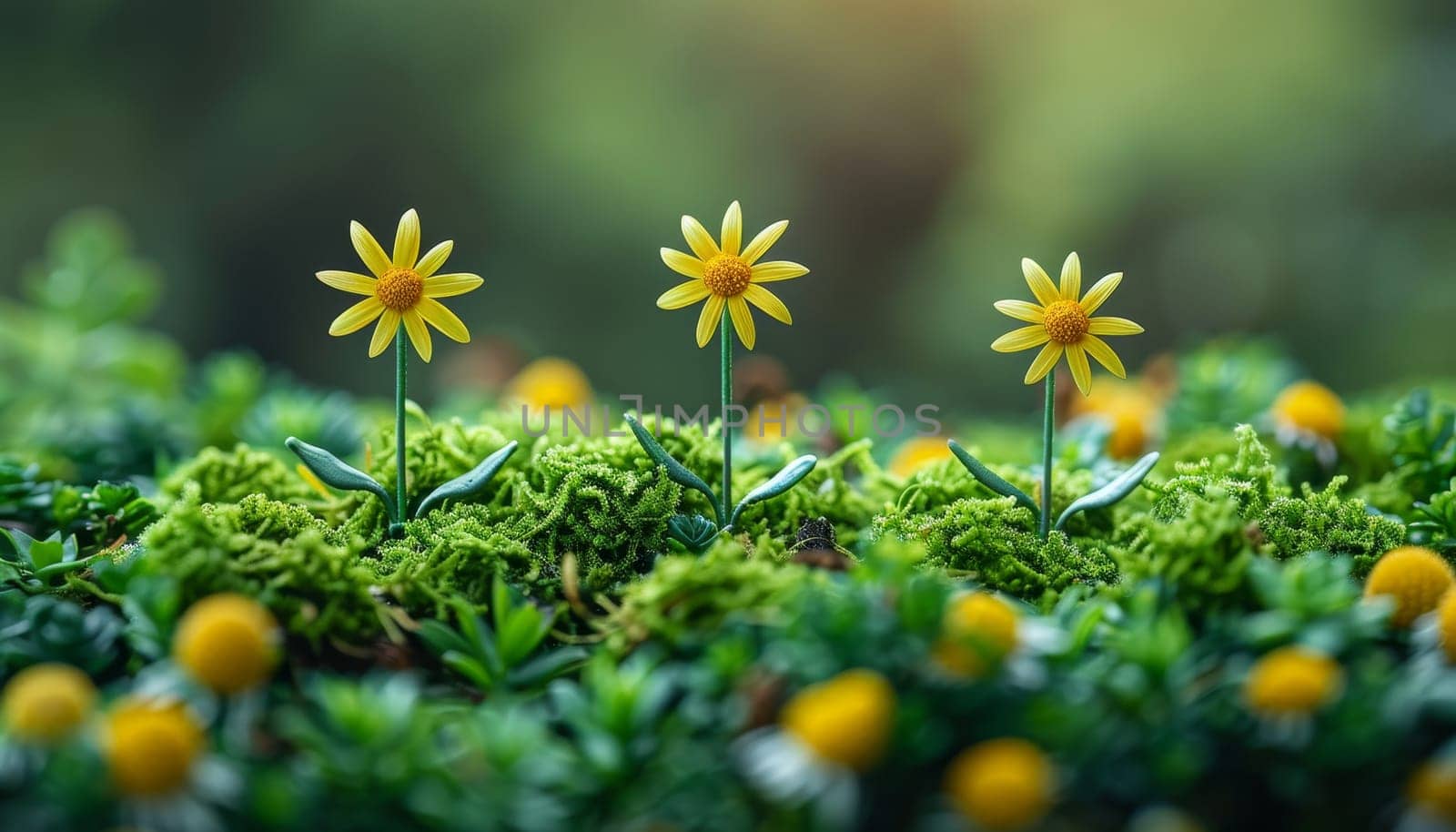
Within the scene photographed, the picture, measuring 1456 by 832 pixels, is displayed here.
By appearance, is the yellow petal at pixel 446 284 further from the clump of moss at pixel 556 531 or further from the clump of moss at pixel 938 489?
the clump of moss at pixel 938 489

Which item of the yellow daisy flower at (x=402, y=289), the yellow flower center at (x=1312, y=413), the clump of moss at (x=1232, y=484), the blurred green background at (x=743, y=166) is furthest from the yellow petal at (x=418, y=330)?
the blurred green background at (x=743, y=166)

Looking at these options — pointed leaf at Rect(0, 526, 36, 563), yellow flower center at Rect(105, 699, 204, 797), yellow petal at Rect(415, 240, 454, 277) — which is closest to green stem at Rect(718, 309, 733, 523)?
yellow petal at Rect(415, 240, 454, 277)

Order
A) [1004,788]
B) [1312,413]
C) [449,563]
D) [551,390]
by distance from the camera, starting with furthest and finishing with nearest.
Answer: [551,390] → [1312,413] → [449,563] → [1004,788]

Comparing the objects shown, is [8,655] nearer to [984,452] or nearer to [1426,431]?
[984,452]

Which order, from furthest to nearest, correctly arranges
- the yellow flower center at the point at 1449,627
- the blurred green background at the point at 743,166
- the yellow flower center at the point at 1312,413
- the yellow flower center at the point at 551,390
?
the blurred green background at the point at 743,166 < the yellow flower center at the point at 551,390 < the yellow flower center at the point at 1312,413 < the yellow flower center at the point at 1449,627

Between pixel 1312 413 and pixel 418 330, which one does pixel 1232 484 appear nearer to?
pixel 1312 413

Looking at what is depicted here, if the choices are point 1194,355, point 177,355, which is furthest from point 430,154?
point 1194,355

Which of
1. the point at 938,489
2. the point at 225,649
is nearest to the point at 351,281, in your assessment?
the point at 225,649
